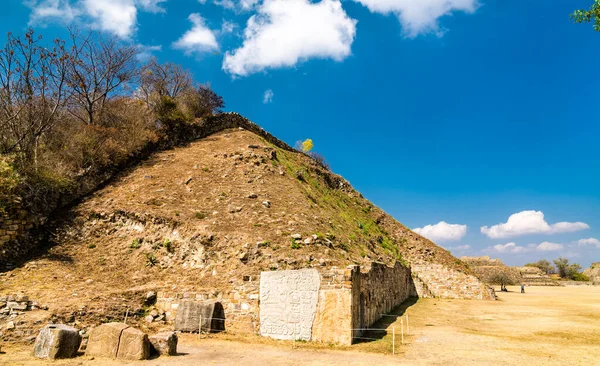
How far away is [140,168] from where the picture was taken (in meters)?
22.2

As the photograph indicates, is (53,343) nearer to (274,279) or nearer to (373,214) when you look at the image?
(274,279)

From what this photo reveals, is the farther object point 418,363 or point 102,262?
point 102,262

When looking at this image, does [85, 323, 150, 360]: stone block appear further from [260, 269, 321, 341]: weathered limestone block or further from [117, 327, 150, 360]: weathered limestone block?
[260, 269, 321, 341]: weathered limestone block

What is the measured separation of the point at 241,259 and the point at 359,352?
5.60m

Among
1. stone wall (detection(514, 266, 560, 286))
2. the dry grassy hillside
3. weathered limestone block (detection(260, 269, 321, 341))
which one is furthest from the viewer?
stone wall (detection(514, 266, 560, 286))

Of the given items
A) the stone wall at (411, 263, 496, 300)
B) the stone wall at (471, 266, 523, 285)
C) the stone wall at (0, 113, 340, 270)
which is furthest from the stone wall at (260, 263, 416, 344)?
the stone wall at (471, 266, 523, 285)

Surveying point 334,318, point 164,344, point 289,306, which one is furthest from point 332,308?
point 164,344

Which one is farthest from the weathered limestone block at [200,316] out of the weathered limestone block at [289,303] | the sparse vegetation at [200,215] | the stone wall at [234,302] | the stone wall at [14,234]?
the stone wall at [14,234]

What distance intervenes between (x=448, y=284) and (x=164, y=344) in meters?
24.2

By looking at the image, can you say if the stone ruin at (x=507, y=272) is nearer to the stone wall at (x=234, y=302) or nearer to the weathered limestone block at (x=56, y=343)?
the stone wall at (x=234, y=302)

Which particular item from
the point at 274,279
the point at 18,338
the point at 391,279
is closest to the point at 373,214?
the point at 391,279

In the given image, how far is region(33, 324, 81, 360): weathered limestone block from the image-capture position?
905 centimetres

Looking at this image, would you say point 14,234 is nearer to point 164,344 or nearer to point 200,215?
point 200,215

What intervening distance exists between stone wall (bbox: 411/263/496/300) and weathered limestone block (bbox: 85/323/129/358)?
24.2 m
